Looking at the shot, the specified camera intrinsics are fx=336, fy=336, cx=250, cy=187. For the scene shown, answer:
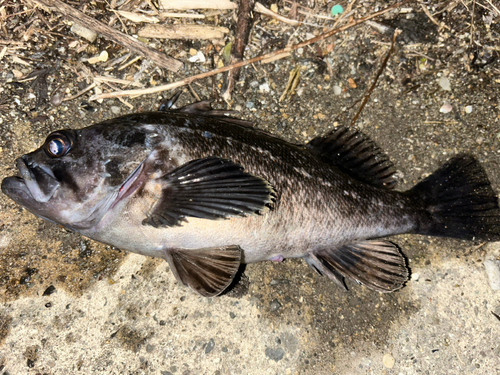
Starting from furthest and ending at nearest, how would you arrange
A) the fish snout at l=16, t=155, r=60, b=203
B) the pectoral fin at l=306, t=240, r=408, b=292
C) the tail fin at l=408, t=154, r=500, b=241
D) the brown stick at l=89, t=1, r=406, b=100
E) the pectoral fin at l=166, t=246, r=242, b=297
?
the brown stick at l=89, t=1, r=406, b=100
the tail fin at l=408, t=154, r=500, b=241
the pectoral fin at l=306, t=240, r=408, b=292
the pectoral fin at l=166, t=246, r=242, b=297
the fish snout at l=16, t=155, r=60, b=203

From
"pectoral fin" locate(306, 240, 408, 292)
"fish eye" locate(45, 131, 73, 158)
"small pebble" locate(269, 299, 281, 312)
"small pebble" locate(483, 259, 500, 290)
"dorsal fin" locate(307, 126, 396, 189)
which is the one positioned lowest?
"small pebble" locate(269, 299, 281, 312)

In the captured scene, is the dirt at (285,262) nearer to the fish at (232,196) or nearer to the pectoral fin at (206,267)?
the fish at (232,196)

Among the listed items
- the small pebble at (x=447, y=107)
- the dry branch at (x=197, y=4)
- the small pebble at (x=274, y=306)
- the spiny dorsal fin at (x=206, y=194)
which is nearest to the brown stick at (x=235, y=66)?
the dry branch at (x=197, y=4)

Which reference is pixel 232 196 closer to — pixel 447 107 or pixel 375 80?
pixel 375 80

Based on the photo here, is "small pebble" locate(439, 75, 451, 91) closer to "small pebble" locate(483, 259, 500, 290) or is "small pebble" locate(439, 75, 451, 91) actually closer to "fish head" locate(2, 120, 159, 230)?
"small pebble" locate(483, 259, 500, 290)

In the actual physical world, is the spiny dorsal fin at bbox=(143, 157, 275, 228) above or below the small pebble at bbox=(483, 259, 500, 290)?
below

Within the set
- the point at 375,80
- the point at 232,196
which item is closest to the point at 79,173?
the point at 232,196

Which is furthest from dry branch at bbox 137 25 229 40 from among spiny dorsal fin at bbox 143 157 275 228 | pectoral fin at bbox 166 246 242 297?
pectoral fin at bbox 166 246 242 297
